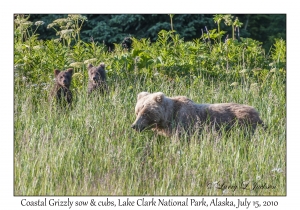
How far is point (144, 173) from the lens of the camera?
647cm

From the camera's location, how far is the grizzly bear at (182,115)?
711cm

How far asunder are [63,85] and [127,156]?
2972 millimetres

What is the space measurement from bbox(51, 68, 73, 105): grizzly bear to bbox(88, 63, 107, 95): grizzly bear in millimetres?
350

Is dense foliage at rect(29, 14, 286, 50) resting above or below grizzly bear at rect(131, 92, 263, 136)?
above

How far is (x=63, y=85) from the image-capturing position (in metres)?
9.27

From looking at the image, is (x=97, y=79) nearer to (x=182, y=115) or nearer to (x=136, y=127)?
(x=182, y=115)

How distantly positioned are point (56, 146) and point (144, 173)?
120 cm

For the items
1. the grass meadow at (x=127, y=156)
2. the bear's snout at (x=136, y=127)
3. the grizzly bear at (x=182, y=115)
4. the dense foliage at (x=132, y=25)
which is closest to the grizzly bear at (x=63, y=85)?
the grass meadow at (x=127, y=156)

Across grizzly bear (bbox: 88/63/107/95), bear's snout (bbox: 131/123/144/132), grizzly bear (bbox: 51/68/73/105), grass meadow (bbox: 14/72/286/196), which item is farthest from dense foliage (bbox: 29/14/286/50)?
bear's snout (bbox: 131/123/144/132)

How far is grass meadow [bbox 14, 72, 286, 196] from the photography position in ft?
20.2

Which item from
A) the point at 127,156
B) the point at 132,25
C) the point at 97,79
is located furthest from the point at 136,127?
the point at 132,25

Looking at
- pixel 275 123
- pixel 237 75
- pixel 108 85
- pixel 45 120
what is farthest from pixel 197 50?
pixel 45 120

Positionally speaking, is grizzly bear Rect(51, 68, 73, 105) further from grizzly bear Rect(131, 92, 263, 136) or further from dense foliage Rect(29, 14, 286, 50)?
dense foliage Rect(29, 14, 286, 50)

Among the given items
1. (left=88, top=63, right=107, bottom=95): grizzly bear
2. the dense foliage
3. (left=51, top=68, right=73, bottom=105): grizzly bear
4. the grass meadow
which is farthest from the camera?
the dense foliage
